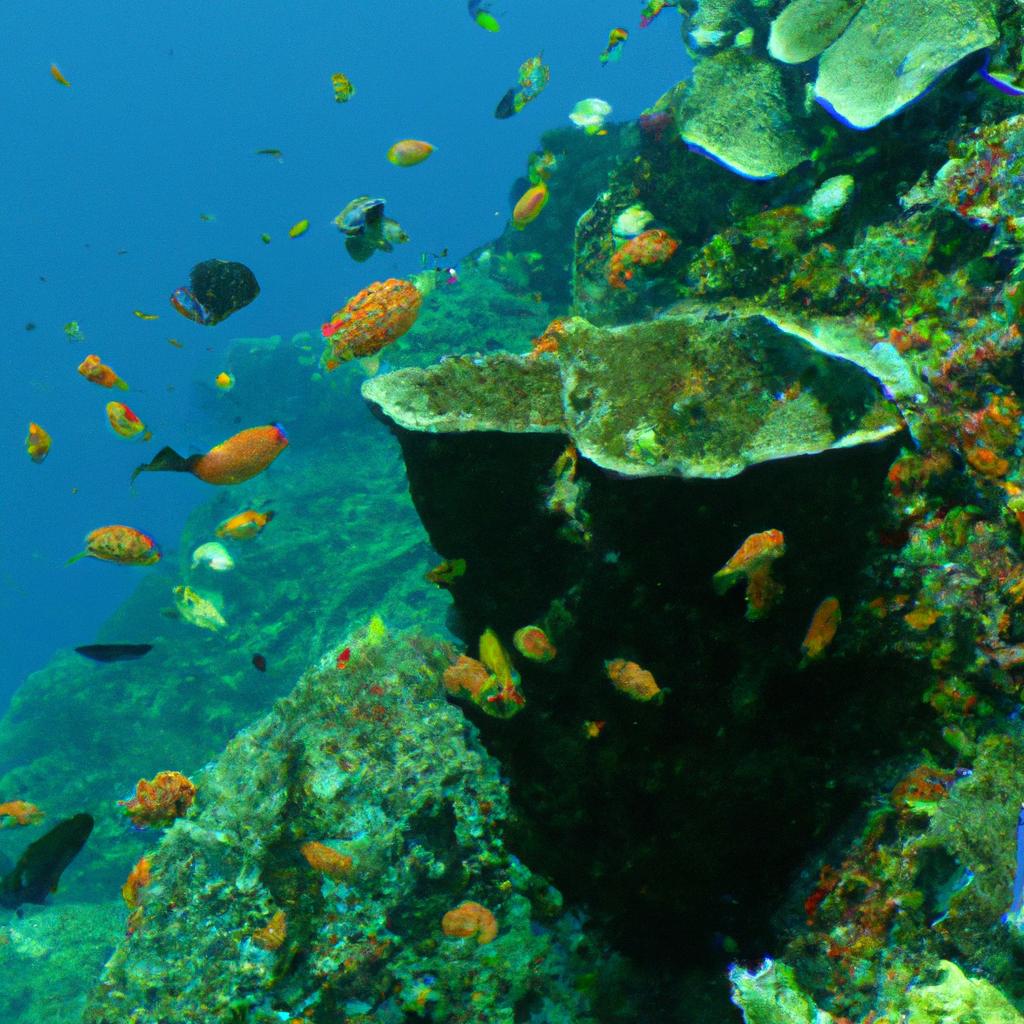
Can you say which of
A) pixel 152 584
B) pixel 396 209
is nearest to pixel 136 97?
pixel 396 209

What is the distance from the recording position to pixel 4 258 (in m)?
135

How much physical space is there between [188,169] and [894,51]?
181 metres

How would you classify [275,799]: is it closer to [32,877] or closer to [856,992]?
[32,877]

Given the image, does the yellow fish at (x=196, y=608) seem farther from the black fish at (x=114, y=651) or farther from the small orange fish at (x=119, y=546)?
the black fish at (x=114, y=651)

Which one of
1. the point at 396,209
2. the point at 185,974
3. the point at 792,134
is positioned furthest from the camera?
the point at 396,209

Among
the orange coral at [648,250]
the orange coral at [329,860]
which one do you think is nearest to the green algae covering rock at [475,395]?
the orange coral at [329,860]

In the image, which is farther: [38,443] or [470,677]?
[38,443]

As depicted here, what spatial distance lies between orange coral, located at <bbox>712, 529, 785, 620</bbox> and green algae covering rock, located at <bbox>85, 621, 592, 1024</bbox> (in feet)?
6.22

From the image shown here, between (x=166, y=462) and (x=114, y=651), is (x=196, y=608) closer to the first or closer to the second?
(x=114, y=651)

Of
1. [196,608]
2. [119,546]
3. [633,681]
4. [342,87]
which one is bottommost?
[196,608]

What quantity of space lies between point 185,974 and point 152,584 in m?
16.5

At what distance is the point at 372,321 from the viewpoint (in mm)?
4641

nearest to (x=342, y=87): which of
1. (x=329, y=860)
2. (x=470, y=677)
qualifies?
(x=470, y=677)

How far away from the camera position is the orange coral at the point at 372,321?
4645 millimetres
